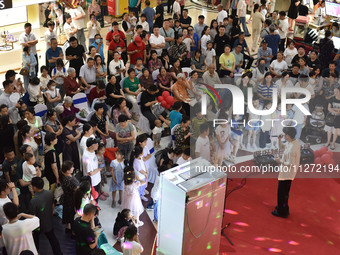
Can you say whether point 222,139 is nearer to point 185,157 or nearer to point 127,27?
point 185,157

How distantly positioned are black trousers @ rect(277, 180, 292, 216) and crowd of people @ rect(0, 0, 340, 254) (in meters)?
1.10

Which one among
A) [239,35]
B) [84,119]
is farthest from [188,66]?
[84,119]

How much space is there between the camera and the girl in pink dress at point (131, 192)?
587 centimetres

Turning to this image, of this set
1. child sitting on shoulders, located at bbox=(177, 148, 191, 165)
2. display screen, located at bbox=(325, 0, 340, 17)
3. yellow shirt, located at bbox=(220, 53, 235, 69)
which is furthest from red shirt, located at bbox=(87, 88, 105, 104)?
display screen, located at bbox=(325, 0, 340, 17)

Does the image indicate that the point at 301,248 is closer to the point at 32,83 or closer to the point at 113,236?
the point at 113,236

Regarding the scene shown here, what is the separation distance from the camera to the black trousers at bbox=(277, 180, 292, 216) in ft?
21.0

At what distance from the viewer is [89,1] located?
49.8ft

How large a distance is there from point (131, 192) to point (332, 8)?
9.07 metres

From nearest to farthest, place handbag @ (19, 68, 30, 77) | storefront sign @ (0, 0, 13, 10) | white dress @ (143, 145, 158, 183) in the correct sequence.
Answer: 1. white dress @ (143, 145, 158, 183)
2. handbag @ (19, 68, 30, 77)
3. storefront sign @ (0, 0, 13, 10)

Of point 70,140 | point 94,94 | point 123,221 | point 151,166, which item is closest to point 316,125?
point 151,166

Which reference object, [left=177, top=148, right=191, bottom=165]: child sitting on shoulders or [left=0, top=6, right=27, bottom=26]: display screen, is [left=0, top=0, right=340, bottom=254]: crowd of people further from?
[left=0, top=6, right=27, bottom=26]: display screen

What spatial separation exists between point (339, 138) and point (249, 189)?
2438 millimetres

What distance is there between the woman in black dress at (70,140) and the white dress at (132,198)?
107 centimetres

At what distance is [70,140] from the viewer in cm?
657
